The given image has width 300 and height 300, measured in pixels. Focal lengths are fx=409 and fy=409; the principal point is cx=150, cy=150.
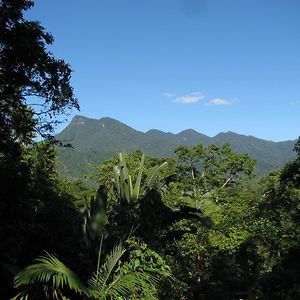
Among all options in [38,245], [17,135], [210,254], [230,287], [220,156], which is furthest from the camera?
[220,156]

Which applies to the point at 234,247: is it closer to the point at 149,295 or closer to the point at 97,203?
the point at 97,203

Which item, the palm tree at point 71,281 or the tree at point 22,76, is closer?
the palm tree at point 71,281

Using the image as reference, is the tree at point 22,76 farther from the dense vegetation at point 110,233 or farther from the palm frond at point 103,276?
the palm frond at point 103,276

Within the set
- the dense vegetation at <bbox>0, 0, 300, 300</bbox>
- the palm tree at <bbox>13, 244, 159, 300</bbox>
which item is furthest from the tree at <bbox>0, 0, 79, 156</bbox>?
the palm tree at <bbox>13, 244, 159, 300</bbox>

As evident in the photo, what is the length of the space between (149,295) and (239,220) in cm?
1112

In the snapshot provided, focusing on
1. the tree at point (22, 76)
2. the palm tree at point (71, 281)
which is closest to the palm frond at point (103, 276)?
the palm tree at point (71, 281)

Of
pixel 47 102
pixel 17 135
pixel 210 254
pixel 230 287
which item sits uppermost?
pixel 47 102

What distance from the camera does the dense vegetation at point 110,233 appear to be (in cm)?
474

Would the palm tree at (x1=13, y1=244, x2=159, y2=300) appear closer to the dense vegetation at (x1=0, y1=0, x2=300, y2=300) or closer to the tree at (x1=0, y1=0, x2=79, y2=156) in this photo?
the dense vegetation at (x1=0, y1=0, x2=300, y2=300)

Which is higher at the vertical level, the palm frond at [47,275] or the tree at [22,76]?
the tree at [22,76]

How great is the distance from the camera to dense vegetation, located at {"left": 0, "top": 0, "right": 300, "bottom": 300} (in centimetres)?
474

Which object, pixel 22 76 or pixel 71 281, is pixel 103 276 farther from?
pixel 22 76

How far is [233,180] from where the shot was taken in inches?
1363

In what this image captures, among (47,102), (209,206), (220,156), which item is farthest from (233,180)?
(47,102)
